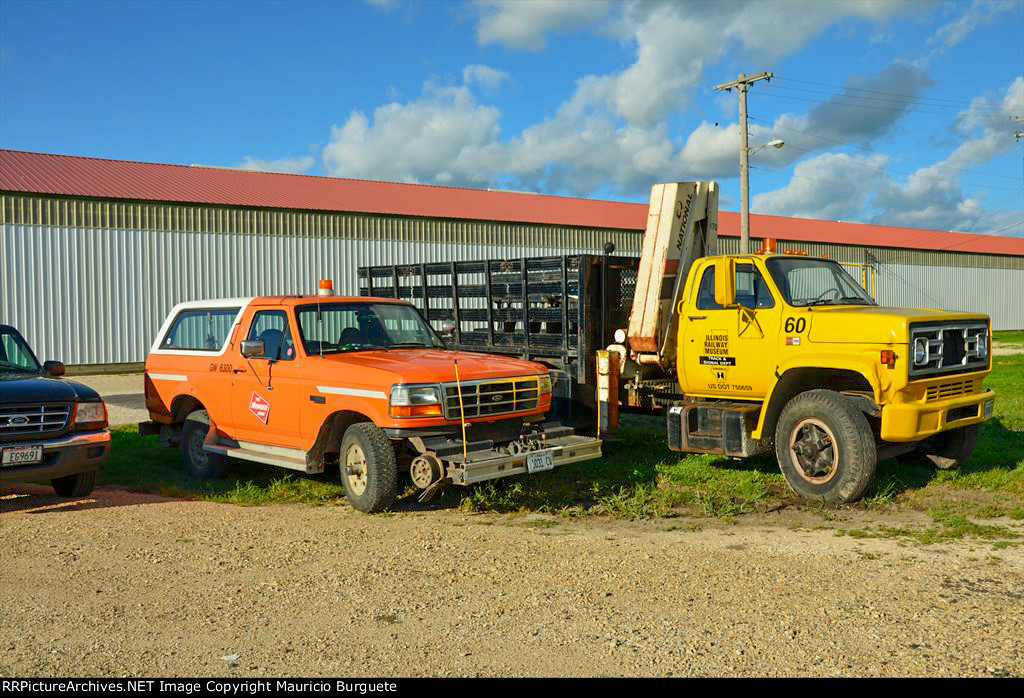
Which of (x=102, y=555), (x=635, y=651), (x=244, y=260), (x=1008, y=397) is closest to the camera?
(x=635, y=651)

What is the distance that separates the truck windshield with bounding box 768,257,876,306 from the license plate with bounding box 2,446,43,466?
696 centimetres

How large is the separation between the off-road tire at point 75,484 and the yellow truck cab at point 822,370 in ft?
18.9

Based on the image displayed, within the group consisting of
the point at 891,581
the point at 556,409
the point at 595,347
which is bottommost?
the point at 891,581

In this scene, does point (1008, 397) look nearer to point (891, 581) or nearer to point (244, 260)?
point (891, 581)

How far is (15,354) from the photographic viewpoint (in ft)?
29.7

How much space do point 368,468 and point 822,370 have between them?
4.37 m

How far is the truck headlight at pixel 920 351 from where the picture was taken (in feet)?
26.3

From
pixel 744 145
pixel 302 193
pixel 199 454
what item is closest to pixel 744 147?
pixel 744 145

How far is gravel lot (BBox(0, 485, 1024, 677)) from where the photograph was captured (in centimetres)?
434

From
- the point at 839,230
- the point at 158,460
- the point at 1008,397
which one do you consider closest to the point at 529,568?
the point at 158,460

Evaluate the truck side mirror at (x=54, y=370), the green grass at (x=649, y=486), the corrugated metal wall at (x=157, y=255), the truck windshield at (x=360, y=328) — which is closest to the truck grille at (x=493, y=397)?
the green grass at (x=649, y=486)

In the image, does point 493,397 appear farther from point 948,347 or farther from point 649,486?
point 948,347

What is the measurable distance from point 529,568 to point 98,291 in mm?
20940

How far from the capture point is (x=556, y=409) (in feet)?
34.6
